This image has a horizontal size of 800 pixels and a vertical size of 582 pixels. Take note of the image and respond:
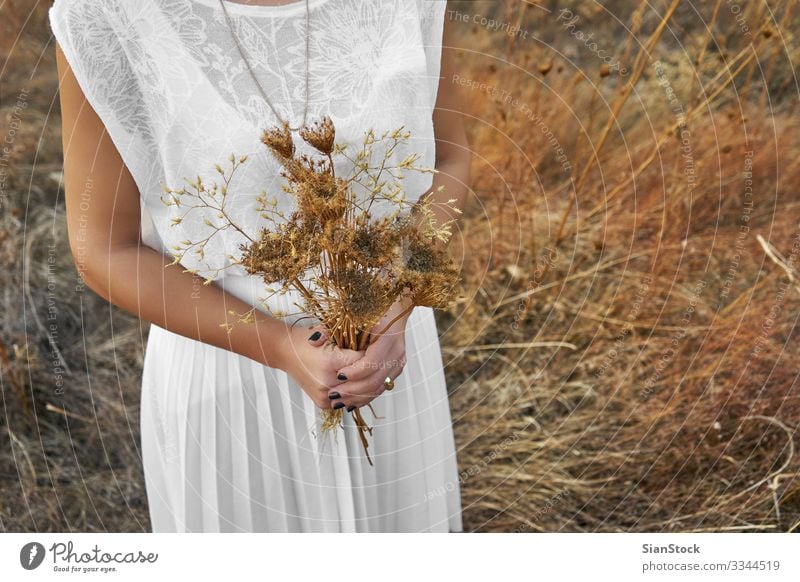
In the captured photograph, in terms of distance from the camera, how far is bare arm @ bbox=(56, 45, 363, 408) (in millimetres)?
637

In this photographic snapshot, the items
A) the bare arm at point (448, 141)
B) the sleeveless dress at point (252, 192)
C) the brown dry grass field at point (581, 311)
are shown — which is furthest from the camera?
the brown dry grass field at point (581, 311)

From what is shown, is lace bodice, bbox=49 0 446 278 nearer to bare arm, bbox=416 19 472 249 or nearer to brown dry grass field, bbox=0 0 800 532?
bare arm, bbox=416 19 472 249

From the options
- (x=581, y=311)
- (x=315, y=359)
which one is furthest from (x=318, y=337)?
(x=581, y=311)

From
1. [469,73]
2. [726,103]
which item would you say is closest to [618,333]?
[469,73]

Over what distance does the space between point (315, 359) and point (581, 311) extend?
0.93 metres

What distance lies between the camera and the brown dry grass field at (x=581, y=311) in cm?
123

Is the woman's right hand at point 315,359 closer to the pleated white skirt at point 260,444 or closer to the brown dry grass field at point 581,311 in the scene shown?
the pleated white skirt at point 260,444

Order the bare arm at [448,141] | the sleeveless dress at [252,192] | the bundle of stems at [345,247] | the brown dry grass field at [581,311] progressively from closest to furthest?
the bundle of stems at [345,247] → the sleeveless dress at [252,192] → the bare arm at [448,141] → the brown dry grass field at [581,311]

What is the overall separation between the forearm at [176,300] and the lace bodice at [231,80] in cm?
3

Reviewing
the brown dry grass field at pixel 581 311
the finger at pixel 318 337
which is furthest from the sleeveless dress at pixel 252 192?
the brown dry grass field at pixel 581 311

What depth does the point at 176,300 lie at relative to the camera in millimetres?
707
